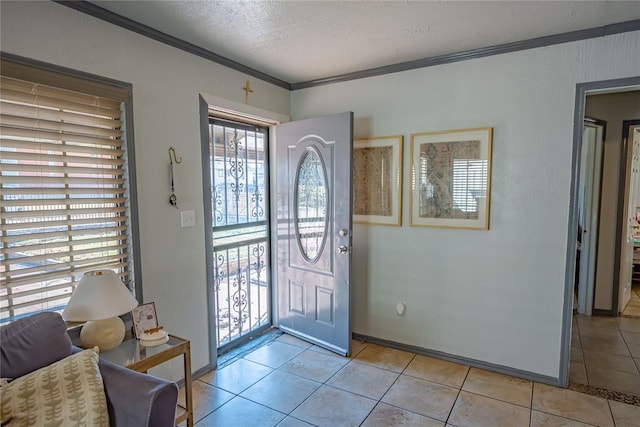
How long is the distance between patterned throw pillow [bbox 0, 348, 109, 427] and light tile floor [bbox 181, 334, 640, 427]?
3.11 feet

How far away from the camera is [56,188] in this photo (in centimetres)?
182

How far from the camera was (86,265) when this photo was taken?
1.97 meters

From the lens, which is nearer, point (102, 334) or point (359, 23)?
point (102, 334)

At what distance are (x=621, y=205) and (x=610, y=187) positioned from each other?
212mm

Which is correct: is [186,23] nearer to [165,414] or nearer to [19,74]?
[19,74]

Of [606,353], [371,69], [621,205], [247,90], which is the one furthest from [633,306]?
[247,90]

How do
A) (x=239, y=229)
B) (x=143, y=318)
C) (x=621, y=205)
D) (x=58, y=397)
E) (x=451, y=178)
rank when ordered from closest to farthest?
(x=58, y=397)
(x=143, y=318)
(x=451, y=178)
(x=239, y=229)
(x=621, y=205)

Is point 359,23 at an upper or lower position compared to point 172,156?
upper

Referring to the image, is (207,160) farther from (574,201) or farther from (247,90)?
(574,201)

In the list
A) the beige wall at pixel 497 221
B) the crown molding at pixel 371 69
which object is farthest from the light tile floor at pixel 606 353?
the crown molding at pixel 371 69

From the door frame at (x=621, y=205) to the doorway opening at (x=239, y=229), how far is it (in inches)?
141

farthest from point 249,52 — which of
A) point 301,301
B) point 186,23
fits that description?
point 301,301

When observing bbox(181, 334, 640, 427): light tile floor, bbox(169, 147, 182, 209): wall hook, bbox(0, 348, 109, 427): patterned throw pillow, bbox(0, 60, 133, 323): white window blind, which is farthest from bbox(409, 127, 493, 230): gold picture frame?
bbox(0, 348, 109, 427): patterned throw pillow

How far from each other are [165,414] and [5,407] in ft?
1.73
